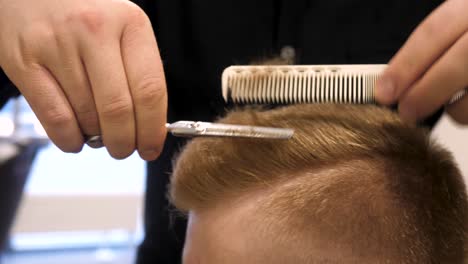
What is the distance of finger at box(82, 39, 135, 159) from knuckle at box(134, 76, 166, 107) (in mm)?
13

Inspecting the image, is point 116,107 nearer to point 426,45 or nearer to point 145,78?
point 145,78

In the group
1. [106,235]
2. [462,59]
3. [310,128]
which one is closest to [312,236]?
[310,128]

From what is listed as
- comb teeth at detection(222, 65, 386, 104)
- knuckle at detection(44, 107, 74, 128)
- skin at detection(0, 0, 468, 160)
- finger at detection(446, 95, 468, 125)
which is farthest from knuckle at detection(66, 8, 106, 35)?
finger at detection(446, 95, 468, 125)

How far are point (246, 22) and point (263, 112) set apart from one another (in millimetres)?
327

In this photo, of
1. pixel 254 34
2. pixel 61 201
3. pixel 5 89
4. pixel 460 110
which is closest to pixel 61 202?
pixel 61 201

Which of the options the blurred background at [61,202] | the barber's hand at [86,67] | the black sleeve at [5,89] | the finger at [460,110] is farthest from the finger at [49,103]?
the blurred background at [61,202]

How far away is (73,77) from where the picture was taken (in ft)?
1.91

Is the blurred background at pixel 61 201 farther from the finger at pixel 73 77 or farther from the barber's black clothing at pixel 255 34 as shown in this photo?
the finger at pixel 73 77

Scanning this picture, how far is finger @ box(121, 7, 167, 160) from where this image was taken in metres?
0.59

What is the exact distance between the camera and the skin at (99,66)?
0.58 metres

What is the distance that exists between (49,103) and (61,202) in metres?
1.52

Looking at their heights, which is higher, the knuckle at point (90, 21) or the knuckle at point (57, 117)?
the knuckle at point (90, 21)

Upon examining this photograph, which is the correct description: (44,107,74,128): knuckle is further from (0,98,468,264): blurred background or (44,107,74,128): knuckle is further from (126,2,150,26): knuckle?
(0,98,468,264): blurred background

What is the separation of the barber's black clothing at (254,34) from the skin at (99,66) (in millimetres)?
292
